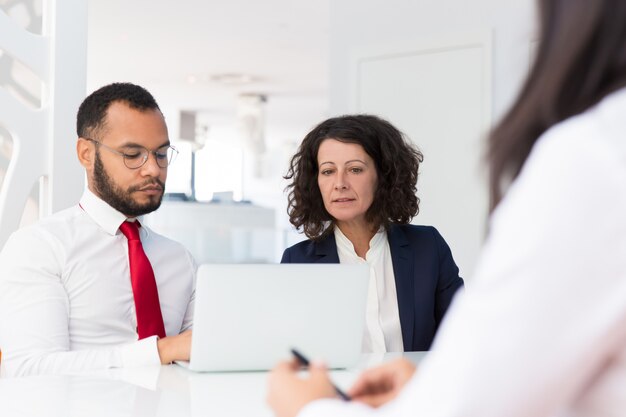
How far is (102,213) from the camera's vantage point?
235cm

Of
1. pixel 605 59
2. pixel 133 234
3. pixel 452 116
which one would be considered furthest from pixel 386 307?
pixel 452 116

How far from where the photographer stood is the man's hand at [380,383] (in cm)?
91

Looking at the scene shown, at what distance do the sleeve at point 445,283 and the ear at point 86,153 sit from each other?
1236 mm

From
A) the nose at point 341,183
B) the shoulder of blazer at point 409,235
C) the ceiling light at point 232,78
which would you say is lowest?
the shoulder of blazer at point 409,235

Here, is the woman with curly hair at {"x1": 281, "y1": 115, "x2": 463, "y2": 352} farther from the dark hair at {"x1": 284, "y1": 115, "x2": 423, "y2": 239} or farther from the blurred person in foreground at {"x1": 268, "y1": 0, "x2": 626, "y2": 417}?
the blurred person in foreground at {"x1": 268, "y1": 0, "x2": 626, "y2": 417}

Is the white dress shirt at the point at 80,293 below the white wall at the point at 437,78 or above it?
below

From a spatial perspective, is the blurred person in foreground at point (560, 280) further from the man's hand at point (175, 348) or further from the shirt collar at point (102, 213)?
the shirt collar at point (102, 213)

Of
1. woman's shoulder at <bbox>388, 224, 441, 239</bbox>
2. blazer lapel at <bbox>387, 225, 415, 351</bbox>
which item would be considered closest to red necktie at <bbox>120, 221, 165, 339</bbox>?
blazer lapel at <bbox>387, 225, 415, 351</bbox>

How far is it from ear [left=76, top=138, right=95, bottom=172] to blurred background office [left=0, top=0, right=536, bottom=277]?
53cm

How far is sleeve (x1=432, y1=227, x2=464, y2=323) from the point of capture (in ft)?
9.12

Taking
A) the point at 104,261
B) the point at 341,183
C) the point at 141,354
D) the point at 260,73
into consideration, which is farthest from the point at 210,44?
the point at 141,354

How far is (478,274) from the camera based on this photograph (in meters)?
0.57

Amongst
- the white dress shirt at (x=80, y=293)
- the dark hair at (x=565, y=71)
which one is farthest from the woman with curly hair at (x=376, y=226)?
the dark hair at (x=565, y=71)

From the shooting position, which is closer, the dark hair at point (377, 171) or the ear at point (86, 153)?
the ear at point (86, 153)
